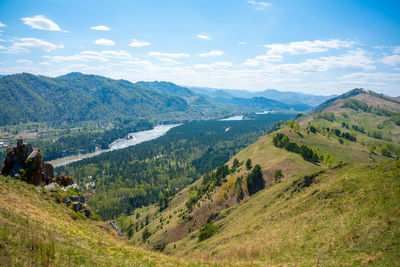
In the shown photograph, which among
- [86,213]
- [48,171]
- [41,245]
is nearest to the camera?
[41,245]

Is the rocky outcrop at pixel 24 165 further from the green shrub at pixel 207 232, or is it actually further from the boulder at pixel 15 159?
the green shrub at pixel 207 232

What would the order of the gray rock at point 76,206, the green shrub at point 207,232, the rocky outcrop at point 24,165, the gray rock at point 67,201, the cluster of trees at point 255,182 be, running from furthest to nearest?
the cluster of trees at point 255,182
the green shrub at point 207,232
the rocky outcrop at point 24,165
the gray rock at point 76,206
the gray rock at point 67,201

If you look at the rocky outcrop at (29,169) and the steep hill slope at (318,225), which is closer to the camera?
the steep hill slope at (318,225)

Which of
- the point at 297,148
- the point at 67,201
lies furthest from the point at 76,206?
the point at 297,148

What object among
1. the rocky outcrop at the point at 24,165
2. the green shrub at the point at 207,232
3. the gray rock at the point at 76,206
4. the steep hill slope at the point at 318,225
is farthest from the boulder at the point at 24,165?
the green shrub at the point at 207,232

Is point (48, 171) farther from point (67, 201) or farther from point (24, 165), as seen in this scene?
point (67, 201)

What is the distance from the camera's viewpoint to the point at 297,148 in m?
116

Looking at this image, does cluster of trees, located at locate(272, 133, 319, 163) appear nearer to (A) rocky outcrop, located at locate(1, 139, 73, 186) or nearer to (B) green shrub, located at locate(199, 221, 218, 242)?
(B) green shrub, located at locate(199, 221, 218, 242)

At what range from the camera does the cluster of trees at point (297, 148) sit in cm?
10712

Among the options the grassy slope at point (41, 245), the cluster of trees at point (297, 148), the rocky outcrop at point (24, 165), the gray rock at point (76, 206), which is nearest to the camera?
the grassy slope at point (41, 245)

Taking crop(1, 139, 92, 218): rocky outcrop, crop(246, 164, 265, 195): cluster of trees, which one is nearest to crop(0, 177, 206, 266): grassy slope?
crop(1, 139, 92, 218): rocky outcrop

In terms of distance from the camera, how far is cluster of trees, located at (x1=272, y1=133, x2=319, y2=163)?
351 feet

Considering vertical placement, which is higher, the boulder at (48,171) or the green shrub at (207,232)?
the boulder at (48,171)

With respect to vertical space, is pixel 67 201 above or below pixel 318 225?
below
